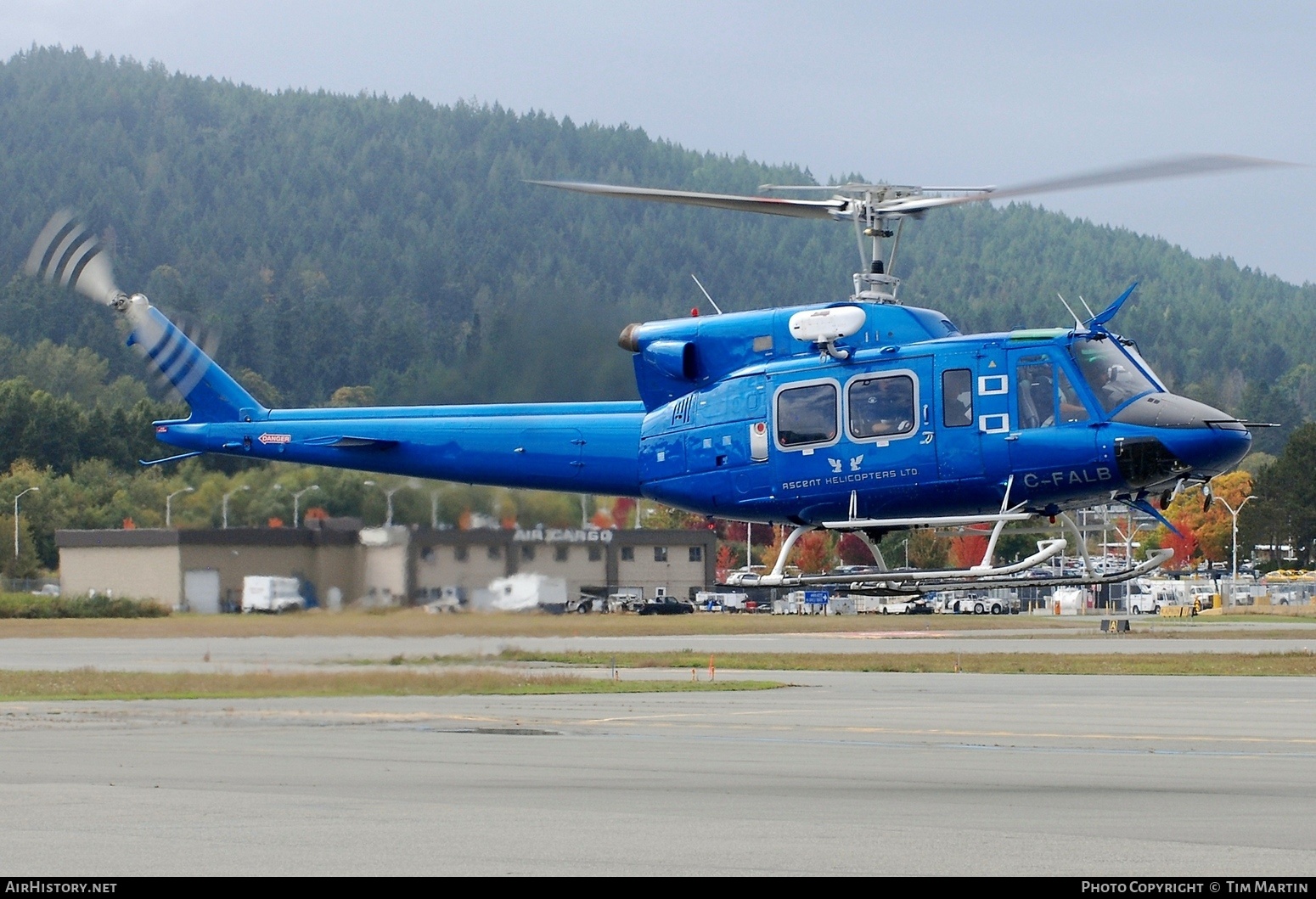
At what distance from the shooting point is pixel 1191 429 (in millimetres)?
20062

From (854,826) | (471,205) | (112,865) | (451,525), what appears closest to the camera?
(112,865)

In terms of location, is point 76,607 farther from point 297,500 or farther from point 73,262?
point 73,262

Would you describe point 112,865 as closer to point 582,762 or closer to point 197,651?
point 582,762

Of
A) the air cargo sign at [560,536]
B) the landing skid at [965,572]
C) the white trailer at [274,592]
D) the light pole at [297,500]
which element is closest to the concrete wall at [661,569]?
the air cargo sign at [560,536]

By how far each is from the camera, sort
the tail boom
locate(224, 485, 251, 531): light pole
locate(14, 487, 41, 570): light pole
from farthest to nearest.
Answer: locate(14, 487, 41, 570): light pole
locate(224, 485, 251, 531): light pole
the tail boom

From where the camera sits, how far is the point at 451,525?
25.9 m

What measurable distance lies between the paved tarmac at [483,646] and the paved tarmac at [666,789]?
4.05 feet

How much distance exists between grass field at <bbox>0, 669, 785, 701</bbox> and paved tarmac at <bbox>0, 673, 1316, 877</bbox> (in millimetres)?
922

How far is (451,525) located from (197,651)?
30.3 feet

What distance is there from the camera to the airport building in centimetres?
2598

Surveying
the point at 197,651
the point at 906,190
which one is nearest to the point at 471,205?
the point at 197,651

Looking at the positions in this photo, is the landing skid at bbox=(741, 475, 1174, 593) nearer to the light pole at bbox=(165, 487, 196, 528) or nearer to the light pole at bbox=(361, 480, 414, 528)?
the light pole at bbox=(361, 480, 414, 528)

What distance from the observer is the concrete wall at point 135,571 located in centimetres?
2831

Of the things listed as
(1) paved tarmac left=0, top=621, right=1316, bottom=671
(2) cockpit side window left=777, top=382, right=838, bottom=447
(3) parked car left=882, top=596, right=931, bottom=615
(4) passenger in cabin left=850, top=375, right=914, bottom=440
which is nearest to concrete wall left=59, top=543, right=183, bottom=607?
(1) paved tarmac left=0, top=621, right=1316, bottom=671
